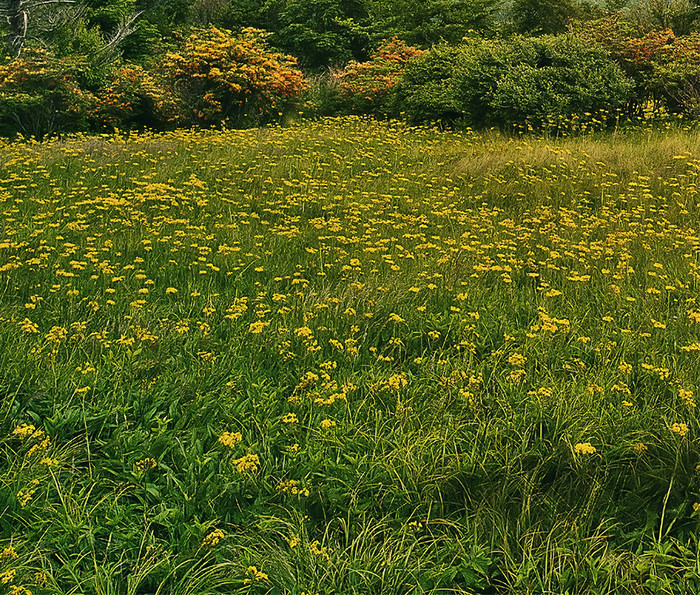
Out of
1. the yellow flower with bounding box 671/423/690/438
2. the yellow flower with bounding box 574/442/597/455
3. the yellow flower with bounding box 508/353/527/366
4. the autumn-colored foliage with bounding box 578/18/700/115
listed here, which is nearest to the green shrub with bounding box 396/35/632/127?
the autumn-colored foliage with bounding box 578/18/700/115

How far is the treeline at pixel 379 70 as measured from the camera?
38.1 feet

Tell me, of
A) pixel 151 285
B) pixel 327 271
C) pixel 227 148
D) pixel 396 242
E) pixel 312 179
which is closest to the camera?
pixel 151 285

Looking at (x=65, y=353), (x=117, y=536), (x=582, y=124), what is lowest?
(x=117, y=536)

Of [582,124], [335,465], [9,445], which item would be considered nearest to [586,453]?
[335,465]

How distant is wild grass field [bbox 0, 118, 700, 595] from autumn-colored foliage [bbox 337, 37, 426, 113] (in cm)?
1050

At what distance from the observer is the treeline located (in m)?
11.6

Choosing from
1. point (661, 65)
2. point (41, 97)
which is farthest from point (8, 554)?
point (41, 97)

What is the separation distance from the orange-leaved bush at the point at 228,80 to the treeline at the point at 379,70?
0.11 ft

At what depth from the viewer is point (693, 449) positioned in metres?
2.37


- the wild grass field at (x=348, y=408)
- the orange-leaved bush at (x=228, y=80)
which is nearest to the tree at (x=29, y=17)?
the orange-leaved bush at (x=228, y=80)

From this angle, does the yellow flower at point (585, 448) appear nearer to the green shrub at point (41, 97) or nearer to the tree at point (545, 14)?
the green shrub at point (41, 97)

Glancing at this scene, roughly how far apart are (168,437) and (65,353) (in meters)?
0.94

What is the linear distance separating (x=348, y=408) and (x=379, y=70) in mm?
15195

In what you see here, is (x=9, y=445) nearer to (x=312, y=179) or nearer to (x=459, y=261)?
(x=459, y=261)
